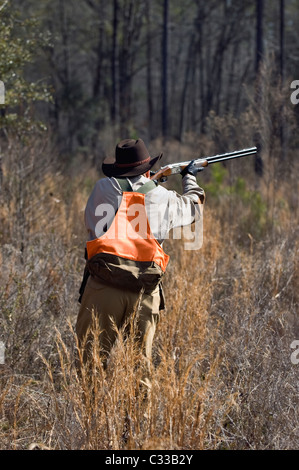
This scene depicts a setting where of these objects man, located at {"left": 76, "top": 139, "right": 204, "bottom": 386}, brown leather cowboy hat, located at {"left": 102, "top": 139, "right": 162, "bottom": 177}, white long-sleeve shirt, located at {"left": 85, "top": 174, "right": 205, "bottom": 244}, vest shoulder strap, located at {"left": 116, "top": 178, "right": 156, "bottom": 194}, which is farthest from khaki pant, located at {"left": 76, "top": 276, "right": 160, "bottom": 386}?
brown leather cowboy hat, located at {"left": 102, "top": 139, "right": 162, "bottom": 177}

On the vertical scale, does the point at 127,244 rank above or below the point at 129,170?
below

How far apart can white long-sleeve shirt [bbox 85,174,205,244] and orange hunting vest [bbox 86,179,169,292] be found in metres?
0.05

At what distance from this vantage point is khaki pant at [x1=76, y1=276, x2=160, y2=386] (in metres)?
2.98

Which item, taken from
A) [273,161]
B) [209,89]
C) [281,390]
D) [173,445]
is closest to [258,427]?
[281,390]

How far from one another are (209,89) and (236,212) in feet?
66.0

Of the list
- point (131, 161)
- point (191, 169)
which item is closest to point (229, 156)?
point (191, 169)

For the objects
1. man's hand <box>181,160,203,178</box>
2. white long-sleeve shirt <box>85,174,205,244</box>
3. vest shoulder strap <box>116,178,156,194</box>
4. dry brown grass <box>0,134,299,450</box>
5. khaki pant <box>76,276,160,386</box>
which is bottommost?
dry brown grass <box>0,134,299,450</box>

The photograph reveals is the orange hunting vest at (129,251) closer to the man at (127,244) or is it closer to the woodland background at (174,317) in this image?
the man at (127,244)

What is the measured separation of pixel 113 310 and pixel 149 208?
1.92ft

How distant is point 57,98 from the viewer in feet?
69.9

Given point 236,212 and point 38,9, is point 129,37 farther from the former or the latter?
point 236,212

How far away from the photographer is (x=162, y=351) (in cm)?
370

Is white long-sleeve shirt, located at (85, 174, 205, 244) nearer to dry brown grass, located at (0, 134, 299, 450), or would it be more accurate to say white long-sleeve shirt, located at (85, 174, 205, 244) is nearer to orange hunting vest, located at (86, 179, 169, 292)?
orange hunting vest, located at (86, 179, 169, 292)

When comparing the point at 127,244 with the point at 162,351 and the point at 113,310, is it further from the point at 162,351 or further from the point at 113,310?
the point at 162,351
